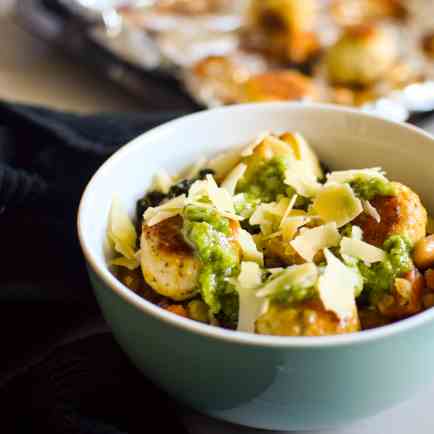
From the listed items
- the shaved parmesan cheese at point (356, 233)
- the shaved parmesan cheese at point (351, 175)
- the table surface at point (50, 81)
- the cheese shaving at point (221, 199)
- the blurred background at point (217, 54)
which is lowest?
the table surface at point (50, 81)

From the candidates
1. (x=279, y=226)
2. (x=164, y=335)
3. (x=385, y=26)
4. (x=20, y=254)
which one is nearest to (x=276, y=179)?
(x=279, y=226)

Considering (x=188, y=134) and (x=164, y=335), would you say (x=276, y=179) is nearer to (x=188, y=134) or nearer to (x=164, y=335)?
(x=188, y=134)

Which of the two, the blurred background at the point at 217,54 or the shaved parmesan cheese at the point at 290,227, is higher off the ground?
the shaved parmesan cheese at the point at 290,227

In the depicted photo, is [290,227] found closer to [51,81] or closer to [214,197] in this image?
[214,197]

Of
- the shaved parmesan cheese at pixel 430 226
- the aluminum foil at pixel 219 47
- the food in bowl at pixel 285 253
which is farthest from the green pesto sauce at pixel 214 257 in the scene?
the aluminum foil at pixel 219 47

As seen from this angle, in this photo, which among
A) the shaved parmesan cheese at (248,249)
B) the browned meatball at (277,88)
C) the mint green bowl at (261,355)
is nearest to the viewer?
the mint green bowl at (261,355)

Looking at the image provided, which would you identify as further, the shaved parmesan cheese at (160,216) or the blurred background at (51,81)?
the blurred background at (51,81)

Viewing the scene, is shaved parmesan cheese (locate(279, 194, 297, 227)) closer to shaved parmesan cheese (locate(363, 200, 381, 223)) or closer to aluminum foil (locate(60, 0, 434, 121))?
shaved parmesan cheese (locate(363, 200, 381, 223))

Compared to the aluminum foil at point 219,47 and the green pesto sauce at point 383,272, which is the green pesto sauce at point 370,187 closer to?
the green pesto sauce at point 383,272
